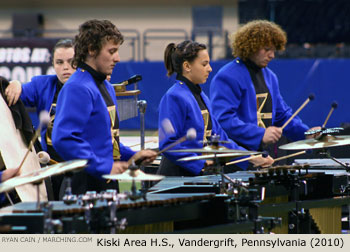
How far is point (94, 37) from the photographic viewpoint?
411 centimetres

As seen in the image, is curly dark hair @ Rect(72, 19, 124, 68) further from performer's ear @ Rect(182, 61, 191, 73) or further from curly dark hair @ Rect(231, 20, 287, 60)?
curly dark hair @ Rect(231, 20, 287, 60)

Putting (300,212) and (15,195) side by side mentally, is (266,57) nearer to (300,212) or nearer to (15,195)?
(300,212)

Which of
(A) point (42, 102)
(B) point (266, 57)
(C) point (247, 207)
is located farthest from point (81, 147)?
(B) point (266, 57)

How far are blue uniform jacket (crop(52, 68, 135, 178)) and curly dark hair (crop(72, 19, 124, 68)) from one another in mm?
127

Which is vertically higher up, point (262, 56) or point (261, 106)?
point (262, 56)

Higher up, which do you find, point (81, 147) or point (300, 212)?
point (81, 147)

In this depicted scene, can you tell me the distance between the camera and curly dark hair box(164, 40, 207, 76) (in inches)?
200

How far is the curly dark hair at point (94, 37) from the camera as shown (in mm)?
4109

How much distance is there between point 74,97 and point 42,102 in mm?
1314

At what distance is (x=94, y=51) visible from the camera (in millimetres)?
4137

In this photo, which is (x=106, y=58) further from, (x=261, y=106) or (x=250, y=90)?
(x=261, y=106)

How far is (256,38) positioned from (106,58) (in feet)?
6.27

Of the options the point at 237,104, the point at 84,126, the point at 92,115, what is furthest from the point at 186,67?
the point at 84,126

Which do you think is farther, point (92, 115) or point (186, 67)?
point (186, 67)
